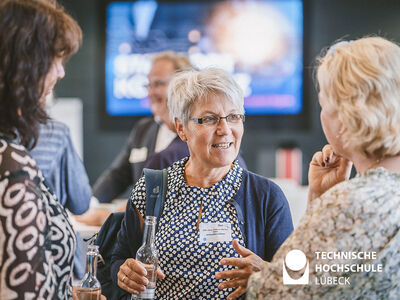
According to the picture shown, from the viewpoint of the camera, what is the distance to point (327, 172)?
1838 millimetres

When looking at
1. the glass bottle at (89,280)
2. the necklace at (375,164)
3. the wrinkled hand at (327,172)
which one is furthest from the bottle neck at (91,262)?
the necklace at (375,164)

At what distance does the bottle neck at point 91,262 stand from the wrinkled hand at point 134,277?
159 millimetres

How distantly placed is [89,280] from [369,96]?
38.9 inches

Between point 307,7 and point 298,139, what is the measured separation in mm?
1424

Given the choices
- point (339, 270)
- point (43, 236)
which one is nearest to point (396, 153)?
point (339, 270)

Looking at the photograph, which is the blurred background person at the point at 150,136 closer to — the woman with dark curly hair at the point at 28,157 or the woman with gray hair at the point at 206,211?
the woman with gray hair at the point at 206,211

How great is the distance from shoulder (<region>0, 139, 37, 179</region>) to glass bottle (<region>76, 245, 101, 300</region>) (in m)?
0.44

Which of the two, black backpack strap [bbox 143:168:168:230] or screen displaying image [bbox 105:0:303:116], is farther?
screen displaying image [bbox 105:0:303:116]

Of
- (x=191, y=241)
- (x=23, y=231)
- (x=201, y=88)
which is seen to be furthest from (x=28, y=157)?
(x=201, y=88)

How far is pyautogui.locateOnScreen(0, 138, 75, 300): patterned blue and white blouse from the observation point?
1.25 metres

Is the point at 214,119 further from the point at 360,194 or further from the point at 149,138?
the point at 149,138

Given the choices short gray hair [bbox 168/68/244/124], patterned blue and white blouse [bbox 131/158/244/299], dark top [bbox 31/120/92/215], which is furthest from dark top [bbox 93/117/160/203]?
patterned blue and white blouse [bbox 131/158/244/299]

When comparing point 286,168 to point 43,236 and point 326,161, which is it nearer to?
point 326,161

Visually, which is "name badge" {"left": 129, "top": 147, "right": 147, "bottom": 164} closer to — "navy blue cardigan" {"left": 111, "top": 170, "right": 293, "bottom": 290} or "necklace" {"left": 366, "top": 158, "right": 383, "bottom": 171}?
"navy blue cardigan" {"left": 111, "top": 170, "right": 293, "bottom": 290}
